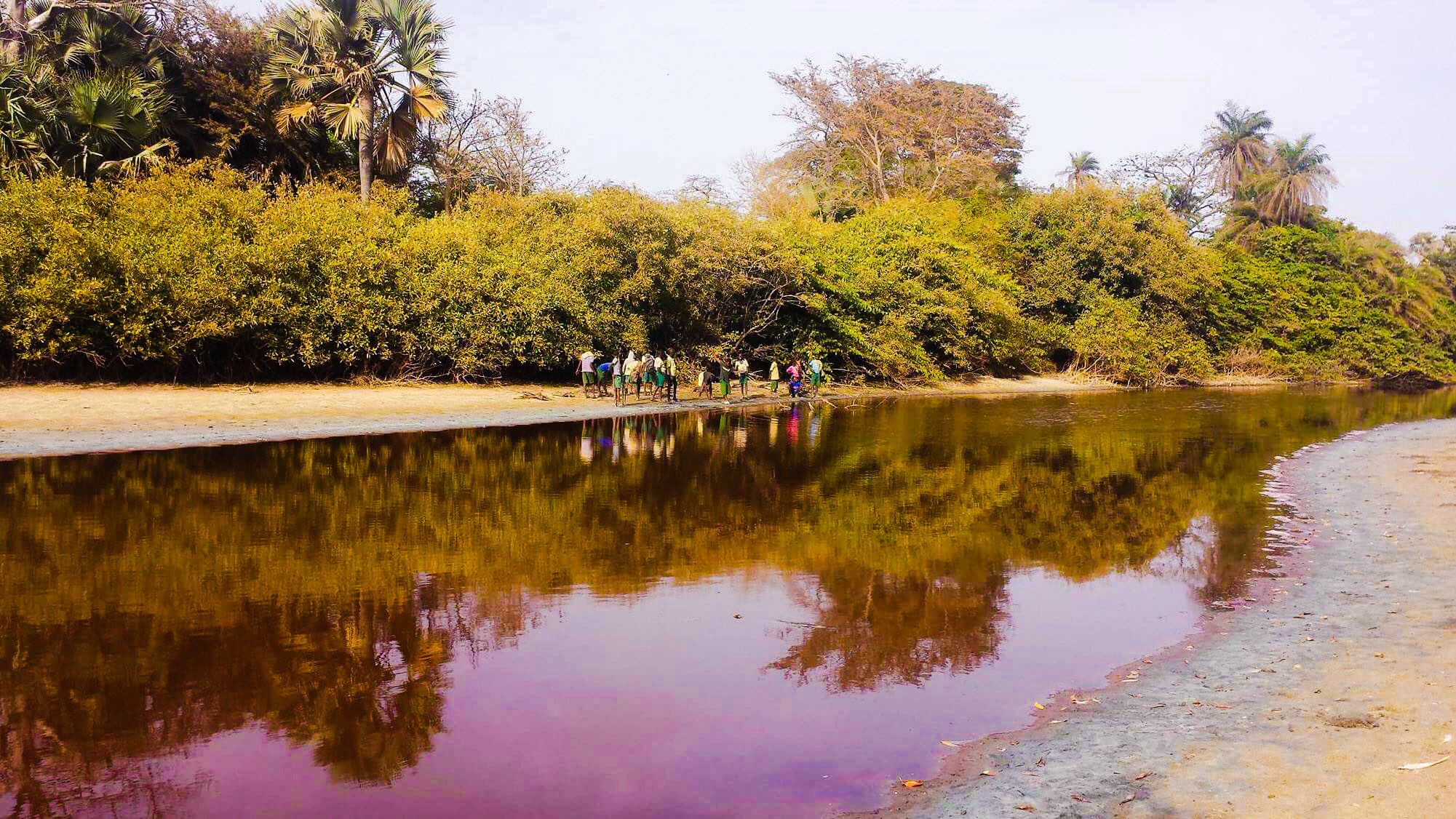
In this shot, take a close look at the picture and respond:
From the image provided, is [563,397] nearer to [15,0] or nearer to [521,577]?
[15,0]

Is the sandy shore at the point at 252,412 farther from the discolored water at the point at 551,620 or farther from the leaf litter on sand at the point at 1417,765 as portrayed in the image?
the leaf litter on sand at the point at 1417,765

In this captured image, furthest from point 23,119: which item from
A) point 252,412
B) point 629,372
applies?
point 629,372

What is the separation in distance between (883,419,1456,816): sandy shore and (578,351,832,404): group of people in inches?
914

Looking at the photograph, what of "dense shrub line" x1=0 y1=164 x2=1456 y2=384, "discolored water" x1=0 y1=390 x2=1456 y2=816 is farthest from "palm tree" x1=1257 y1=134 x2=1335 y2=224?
"discolored water" x1=0 y1=390 x2=1456 y2=816

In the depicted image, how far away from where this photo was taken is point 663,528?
43.5ft

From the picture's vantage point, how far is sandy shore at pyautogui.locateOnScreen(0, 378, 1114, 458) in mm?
20172

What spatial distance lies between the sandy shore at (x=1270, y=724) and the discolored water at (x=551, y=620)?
0.47 meters

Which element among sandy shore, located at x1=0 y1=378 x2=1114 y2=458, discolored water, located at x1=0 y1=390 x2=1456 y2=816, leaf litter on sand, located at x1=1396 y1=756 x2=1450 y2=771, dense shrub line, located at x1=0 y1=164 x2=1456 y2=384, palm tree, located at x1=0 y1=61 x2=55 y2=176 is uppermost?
palm tree, located at x1=0 y1=61 x2=55 y2=176

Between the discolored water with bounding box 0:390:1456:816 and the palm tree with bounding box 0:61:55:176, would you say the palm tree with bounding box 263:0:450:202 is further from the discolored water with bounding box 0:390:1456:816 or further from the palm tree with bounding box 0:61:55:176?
the discolored water with bounding box 0:390:1456:816

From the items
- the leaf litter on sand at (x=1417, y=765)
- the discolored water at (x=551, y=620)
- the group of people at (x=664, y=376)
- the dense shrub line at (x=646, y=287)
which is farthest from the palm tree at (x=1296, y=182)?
the leaf litter on sand at (x=1417, y=765)

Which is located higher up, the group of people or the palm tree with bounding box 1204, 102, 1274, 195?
the palm tree with bounding box 1204, 102, 1274, 195

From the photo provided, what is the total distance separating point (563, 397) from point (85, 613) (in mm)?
23145

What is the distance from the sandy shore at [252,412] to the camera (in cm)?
2017

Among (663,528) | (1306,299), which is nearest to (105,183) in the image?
(663,528)
